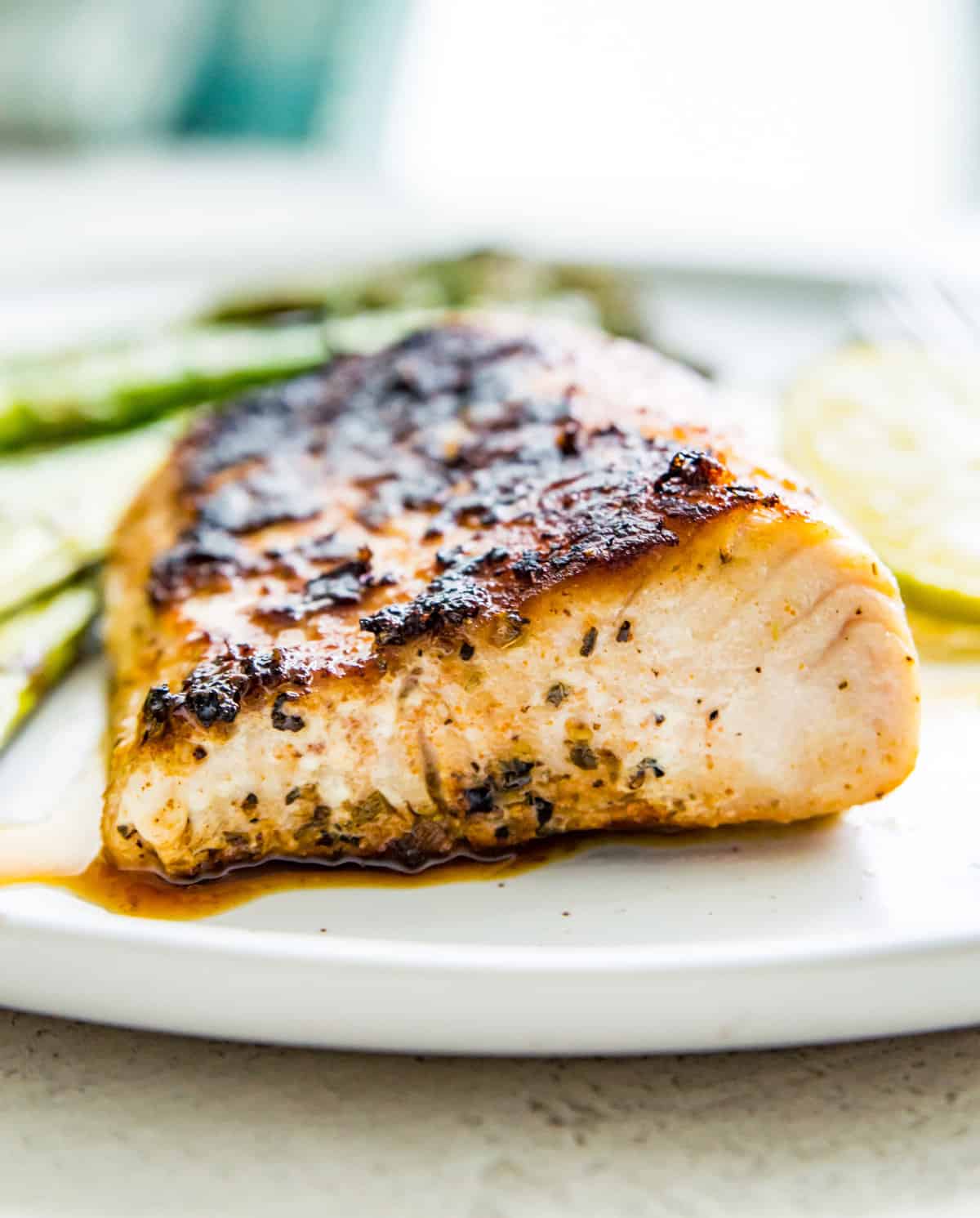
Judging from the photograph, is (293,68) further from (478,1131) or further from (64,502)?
(478,1131)

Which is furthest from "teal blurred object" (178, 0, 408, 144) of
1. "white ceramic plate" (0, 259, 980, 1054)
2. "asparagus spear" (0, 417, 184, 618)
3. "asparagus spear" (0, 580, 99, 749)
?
"white ceramic plate" (0, 259, 980, 1054)

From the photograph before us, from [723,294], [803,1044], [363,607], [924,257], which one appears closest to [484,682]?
[363,607]

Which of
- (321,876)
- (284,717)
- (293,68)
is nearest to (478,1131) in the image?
(321,876)

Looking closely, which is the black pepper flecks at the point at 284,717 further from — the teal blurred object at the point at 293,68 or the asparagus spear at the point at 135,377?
the teal blurred object at the point at 293,68

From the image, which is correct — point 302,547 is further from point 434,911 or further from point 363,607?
point 434,911

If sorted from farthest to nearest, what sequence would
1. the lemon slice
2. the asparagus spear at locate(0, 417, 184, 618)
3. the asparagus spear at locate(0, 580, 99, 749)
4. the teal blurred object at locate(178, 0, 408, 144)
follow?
the teal blurred object at locate(178, 0, 408, 144), the asparagus spear at locate(0, 417, 184, 618), the lemon slice, the asparagus spear at locate(0, 580, 99, 749)

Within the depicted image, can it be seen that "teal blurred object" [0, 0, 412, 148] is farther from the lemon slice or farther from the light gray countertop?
the light gray countertop
